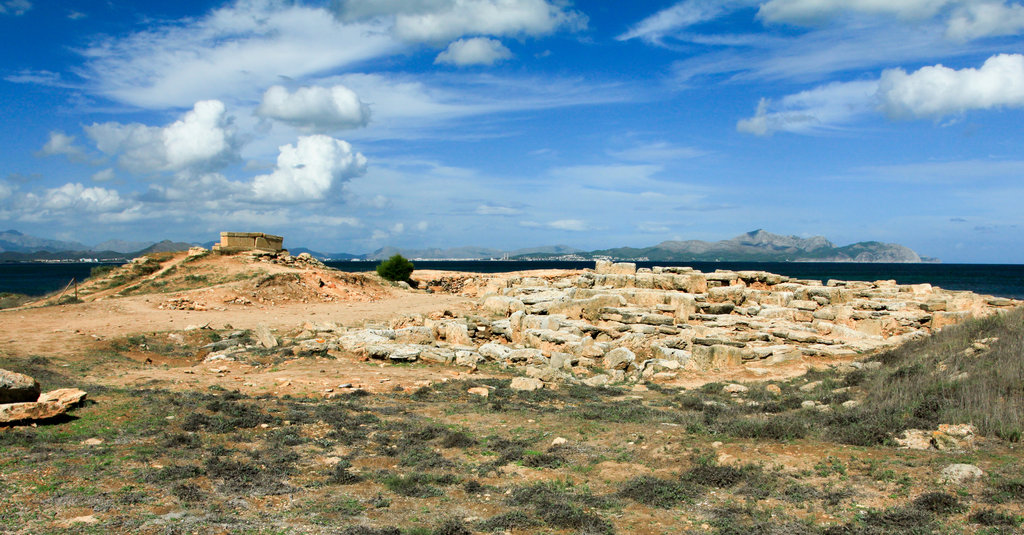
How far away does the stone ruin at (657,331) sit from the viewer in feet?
45.8

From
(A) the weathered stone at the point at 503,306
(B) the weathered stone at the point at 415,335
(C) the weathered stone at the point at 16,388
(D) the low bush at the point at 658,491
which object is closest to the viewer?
(D) the low bush at the point at 658,491

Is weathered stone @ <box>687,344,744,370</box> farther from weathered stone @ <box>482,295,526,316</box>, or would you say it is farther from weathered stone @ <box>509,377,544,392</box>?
weathered stone @ <box>482,295,526,316</box>

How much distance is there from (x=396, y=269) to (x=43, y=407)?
31.0m

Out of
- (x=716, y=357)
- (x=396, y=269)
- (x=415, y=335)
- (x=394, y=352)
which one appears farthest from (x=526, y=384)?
(x=396, y=269)

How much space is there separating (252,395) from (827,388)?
10440 mm

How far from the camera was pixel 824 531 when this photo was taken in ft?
17.2

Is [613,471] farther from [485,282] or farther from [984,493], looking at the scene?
[485,282]

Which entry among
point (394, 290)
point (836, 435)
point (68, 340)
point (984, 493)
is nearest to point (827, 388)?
point (836, 435)

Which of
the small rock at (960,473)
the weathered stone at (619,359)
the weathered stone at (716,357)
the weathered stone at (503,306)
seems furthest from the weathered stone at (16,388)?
the weathered stone at (503,306)

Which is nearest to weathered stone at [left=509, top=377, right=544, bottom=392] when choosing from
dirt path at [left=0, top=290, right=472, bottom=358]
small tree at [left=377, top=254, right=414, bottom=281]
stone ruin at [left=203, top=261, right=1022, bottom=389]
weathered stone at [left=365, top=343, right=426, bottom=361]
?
stone ruin at [left=203, top=261, right=1022, bottom=389]

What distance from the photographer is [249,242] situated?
1275 inches

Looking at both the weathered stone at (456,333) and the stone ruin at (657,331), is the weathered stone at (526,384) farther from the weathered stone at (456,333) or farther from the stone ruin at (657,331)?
the weathered stone at (456,333)

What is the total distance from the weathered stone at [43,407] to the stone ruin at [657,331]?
578 cm

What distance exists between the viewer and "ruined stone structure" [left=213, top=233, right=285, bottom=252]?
31438 millimetres
